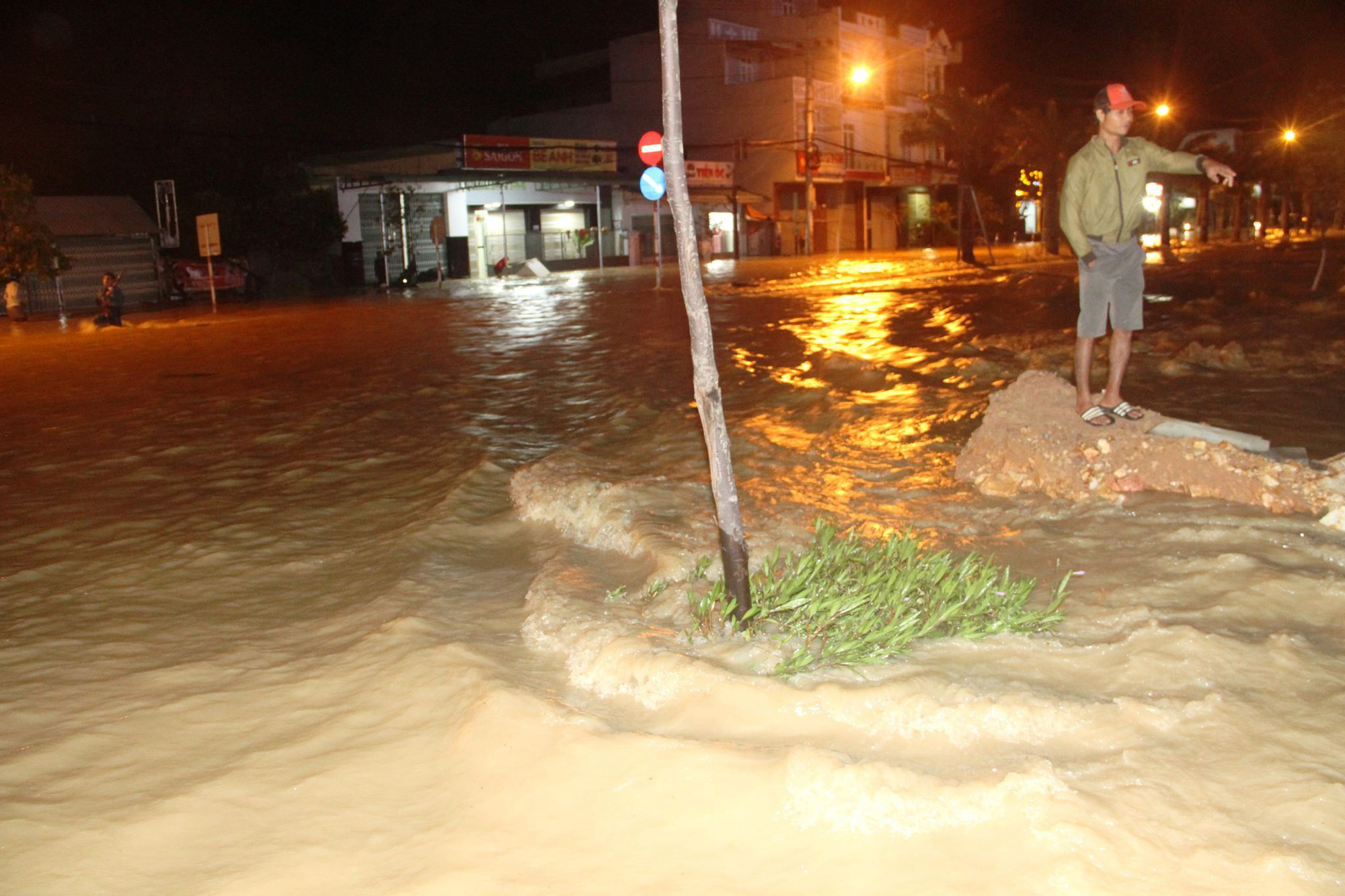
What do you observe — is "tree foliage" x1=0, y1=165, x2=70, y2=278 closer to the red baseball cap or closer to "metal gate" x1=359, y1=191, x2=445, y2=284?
"metal gate" x1=359, y1=191, x2=445, y2=284

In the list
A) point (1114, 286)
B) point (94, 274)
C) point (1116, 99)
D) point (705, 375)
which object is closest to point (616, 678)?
point (705, 375)

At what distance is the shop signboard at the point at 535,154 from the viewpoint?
38.1m

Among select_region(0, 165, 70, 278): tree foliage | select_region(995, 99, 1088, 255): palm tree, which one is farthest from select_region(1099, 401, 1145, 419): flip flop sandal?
select_region(995, 99, 1088, 255): palm tree

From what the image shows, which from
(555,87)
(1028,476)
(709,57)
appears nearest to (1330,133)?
(1028,476)

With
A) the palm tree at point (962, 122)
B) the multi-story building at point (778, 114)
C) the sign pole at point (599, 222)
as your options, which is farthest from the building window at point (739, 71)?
the palm tree at point (962, 122)

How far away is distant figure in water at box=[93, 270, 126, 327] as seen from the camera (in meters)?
23.1

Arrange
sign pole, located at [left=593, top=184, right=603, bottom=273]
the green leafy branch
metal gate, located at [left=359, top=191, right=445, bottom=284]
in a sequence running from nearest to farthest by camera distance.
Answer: the green leafy branch < metal gate, located at [left=359, top=191, right=445, bottom=284] < sign pole, located at [left=593, top=184, right=603, bottom=273]

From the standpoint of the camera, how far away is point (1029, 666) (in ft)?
13.7

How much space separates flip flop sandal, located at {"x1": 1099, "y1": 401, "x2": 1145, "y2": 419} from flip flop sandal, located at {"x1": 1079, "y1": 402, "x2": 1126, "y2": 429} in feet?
0.16

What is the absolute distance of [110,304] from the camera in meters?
23.4

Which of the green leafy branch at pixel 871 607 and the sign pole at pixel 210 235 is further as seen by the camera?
the sign pole at pixel 210 235

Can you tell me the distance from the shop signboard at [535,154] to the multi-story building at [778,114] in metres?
2.59

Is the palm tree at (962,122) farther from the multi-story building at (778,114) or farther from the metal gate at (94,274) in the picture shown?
the metal gate at (94,274)

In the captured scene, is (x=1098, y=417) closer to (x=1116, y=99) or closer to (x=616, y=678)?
(x=1116, y=99)
